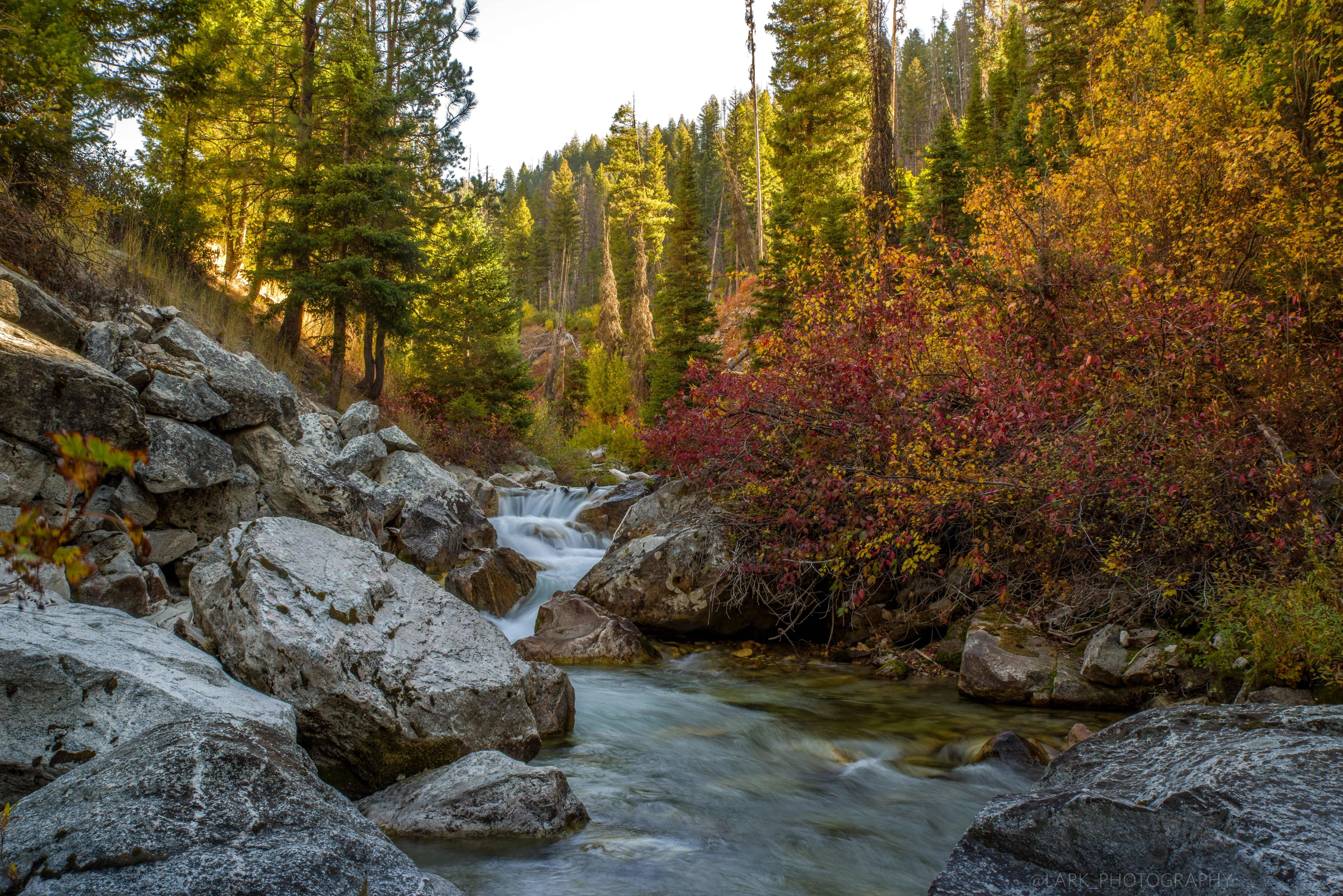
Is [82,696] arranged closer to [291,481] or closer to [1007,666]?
[291,481]

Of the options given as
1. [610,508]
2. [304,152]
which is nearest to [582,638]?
[610,508]

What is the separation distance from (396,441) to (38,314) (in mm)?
6104

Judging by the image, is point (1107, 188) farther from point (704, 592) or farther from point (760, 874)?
point (760, 874)

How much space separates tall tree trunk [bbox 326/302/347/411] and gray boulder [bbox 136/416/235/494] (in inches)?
319

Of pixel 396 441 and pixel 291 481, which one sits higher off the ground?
pixel 396 441

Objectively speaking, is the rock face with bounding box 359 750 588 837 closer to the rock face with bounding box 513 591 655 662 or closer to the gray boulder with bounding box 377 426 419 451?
the rock face with bounding box 513 591 655 662

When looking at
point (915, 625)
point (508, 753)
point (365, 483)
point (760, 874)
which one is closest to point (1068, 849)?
point (760, 874)

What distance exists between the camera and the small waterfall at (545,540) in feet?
33.5

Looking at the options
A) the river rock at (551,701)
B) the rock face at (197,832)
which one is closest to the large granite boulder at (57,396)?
the river rock at (551,701)

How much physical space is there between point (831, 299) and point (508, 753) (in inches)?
329

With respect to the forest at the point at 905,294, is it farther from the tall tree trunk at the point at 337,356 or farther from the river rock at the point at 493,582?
the river rock at the point at 493,582

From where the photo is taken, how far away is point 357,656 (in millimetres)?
4738

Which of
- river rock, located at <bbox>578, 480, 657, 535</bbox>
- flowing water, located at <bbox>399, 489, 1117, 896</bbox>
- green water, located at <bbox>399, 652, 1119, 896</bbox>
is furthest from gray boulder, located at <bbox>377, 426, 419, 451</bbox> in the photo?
Result: green water, located at <bbox>399, 652, 1119, 896</bbox>

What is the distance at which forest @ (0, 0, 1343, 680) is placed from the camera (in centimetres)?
713
